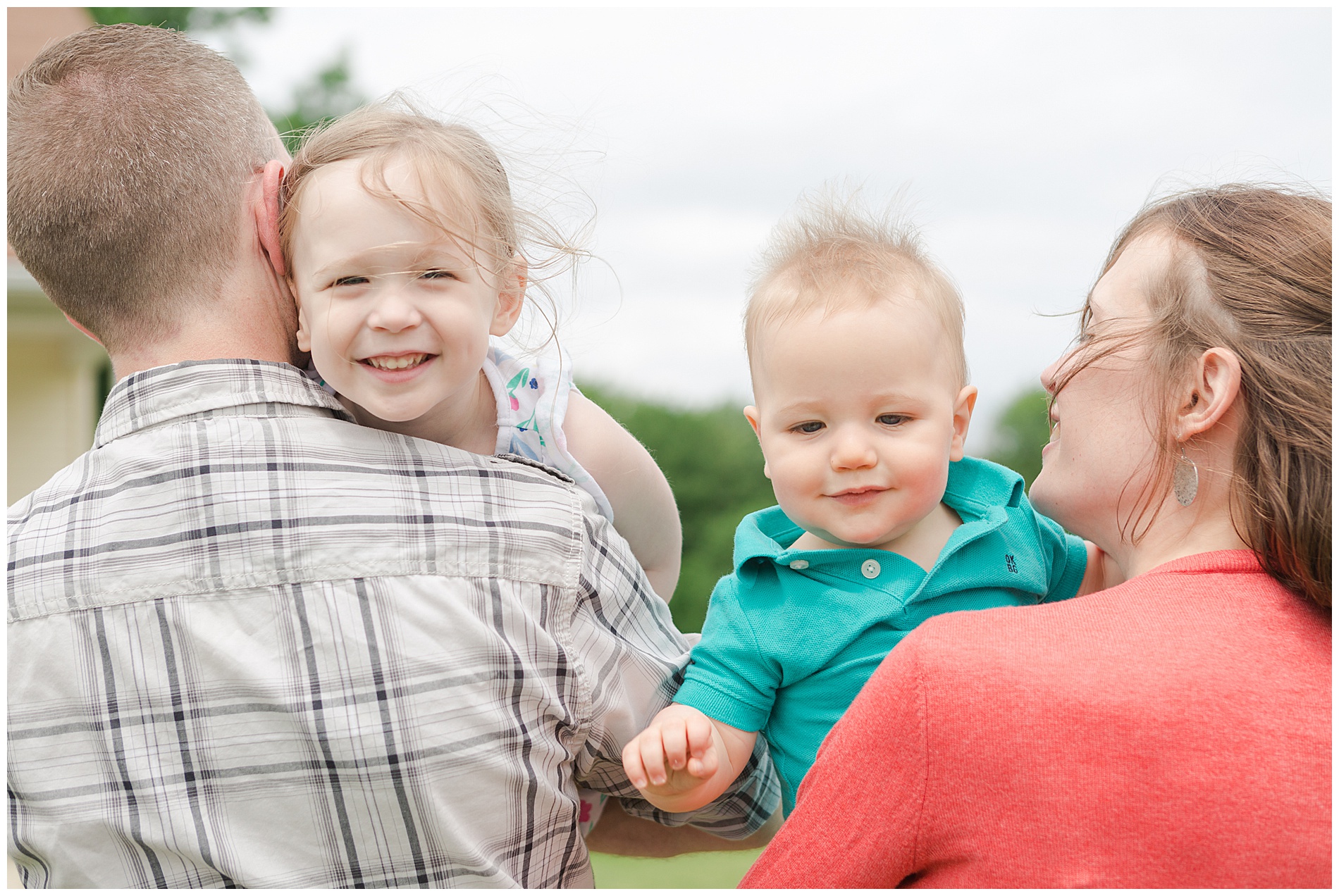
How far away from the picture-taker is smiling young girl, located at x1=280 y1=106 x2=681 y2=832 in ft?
4.97

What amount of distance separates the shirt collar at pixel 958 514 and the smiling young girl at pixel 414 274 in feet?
0.87

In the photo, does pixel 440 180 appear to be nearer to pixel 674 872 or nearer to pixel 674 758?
pixel 674 758

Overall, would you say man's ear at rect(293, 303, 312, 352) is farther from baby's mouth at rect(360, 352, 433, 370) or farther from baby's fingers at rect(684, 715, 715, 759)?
baby's fingers at rect(684, 715, 715, 759)

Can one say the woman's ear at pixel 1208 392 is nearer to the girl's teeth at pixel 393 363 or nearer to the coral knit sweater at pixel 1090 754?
the coral knit sweater at pixel 1090 754

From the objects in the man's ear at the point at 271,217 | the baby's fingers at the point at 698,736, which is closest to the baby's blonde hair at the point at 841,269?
the baby's fingers at the point at 698,736

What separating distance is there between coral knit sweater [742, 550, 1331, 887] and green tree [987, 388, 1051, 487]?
691 centimetres

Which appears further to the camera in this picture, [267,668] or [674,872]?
[674,872]

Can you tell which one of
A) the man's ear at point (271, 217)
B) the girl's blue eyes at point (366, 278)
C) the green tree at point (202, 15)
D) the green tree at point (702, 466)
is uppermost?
the green tree at point (202, 15)

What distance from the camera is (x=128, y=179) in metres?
1.56

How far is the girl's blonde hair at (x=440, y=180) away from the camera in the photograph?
5.09ft

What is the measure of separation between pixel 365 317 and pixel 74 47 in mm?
719

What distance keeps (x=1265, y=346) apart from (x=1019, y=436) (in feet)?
22.7

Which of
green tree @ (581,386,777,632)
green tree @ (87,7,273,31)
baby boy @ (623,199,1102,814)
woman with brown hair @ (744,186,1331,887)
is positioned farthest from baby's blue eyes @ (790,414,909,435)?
green tree @ (87,7,273,31)

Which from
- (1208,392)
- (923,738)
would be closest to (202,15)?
(1208,392)
